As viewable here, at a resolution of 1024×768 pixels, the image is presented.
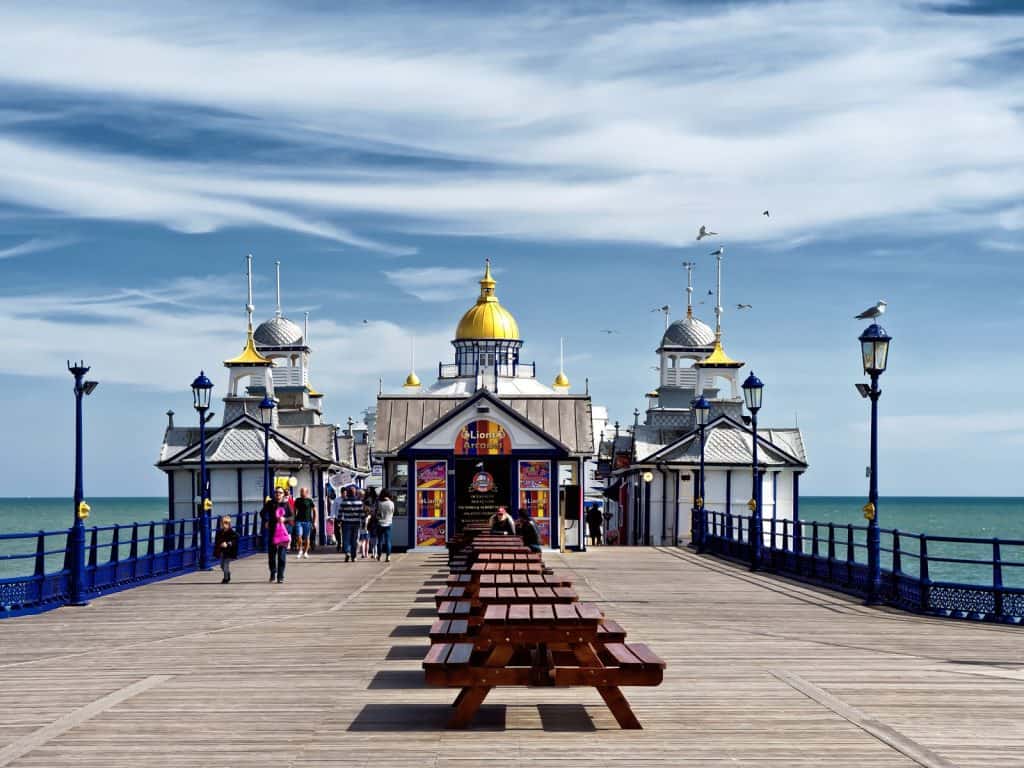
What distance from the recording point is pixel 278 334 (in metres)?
74.6

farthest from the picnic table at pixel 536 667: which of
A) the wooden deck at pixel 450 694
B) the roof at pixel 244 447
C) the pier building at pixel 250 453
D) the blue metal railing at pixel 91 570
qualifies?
the roof at pixel 244 447

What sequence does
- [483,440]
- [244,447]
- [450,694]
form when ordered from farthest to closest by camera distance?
[244,447] < [483,440] < [450,694]

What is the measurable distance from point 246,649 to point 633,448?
137 feet

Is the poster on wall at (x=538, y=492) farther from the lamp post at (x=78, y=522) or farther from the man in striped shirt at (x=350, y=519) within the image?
the lamp post at (x=78, y=522)

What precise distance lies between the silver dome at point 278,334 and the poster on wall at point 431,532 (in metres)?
37.8

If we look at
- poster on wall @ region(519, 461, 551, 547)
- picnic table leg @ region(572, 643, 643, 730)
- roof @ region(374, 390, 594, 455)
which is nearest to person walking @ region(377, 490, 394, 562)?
roof @ region(374, 390, 594, 455)

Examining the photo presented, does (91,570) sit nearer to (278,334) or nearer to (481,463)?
(481,463)

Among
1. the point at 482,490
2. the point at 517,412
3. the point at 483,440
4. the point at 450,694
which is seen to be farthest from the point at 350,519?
the point at 450,694

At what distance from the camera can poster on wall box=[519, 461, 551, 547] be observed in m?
37.7

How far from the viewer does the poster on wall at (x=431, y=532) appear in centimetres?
3753

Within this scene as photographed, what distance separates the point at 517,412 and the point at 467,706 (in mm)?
28374

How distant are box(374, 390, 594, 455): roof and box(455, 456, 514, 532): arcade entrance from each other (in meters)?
1.51

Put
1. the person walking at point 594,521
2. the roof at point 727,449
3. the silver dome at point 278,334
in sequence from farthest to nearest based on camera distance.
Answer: the silver dome at point 278,334, the roof at point 727,449, the person walking at point 594,521

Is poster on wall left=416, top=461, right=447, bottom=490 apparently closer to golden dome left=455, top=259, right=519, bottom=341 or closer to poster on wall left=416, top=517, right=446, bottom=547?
poster on wall left=416, top=517, right=446, bottom=547
